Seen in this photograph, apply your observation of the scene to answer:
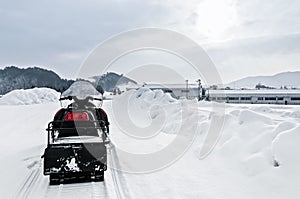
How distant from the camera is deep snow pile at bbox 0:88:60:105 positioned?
3562 cm

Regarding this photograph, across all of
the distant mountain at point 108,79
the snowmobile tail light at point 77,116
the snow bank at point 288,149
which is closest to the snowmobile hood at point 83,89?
the distant mountain at point 108,79

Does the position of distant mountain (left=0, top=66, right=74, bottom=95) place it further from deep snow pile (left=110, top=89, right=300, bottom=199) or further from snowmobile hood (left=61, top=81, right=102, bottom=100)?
deep snow pile (left=110, top=89, right=300, bottom=199)

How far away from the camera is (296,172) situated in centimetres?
478

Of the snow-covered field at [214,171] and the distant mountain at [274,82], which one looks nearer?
the snow-covered field at [214,171]

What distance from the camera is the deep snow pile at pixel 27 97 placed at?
35.6 meters

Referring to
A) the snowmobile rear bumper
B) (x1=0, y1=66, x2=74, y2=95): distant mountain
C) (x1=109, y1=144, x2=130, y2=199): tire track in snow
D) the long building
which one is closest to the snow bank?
(x1=109, y1=144, x2=130, y2=199): tire track in snow

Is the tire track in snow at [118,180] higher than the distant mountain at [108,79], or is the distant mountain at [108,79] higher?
the distant mountain at [108,79]

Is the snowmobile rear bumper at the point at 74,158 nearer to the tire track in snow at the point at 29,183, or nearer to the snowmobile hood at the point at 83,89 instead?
the tire track in snow at the point at 29,183

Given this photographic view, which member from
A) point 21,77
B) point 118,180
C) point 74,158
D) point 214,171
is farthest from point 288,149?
point 21,77

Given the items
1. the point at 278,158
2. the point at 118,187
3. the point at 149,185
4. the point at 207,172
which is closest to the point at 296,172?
the point at 278,158

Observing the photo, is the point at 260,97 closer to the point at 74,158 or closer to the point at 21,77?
the point at 74,158

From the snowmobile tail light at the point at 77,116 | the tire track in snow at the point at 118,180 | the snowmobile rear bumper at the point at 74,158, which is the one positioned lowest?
the tire track in snow at the point at 118,180

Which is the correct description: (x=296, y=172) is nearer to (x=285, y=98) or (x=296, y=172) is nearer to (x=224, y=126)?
(x=224, y=126)

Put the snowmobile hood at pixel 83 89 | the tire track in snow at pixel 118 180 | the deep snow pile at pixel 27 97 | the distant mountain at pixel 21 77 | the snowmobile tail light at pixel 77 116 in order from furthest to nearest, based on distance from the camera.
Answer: the distant mountain at pixel 21 77 → the deep snow pile at pixel 27 97 → the snowmobile hood at pixel 83 89 → the snowmobile tail light at pixel 77 116 → the tire track in snow at pixel 118 180
